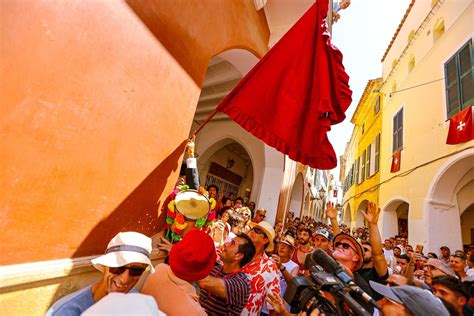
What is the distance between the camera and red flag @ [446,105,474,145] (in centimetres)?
695

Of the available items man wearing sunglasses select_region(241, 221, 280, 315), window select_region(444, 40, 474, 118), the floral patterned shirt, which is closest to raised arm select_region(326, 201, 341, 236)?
man wearing sunglasses select_region(241, 221, 280, 315)

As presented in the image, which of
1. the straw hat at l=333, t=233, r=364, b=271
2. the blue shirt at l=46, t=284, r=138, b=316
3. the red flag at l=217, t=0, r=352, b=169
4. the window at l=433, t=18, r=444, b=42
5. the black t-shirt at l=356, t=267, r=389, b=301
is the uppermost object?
the window at l=433, t=18, r=444, b=42

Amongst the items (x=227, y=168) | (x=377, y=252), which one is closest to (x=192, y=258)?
(x=377, y=252)

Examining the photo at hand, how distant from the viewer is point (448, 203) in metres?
8.82

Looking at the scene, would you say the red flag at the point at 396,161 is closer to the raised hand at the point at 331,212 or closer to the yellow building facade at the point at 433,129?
the yellow building facade at the point at 433,129

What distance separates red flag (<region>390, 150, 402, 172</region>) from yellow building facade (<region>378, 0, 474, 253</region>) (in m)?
0.15

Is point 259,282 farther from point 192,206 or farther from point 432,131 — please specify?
point 432,131

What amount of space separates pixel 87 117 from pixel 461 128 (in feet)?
28.6

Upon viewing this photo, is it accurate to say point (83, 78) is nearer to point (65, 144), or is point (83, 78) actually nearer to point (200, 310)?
point (65, 144)

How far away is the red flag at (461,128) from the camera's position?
6.95m

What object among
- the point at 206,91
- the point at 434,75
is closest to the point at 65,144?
the point at 206,91

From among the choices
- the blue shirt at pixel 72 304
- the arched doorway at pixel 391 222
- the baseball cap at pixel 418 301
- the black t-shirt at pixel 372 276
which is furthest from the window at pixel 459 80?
the blue shirt at pixel 72 304

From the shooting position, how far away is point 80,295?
1519 mm

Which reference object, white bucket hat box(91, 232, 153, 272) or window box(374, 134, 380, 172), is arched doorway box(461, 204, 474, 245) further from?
white bucket hat box(91, 232, 153, 272)
